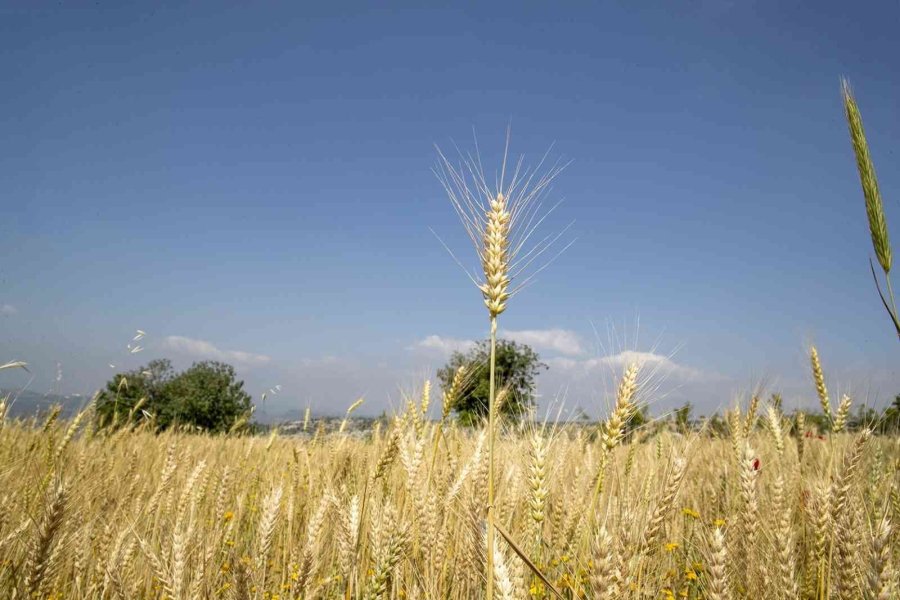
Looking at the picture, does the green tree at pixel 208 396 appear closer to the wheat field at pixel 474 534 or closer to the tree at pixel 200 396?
the tree at pixel 200 396

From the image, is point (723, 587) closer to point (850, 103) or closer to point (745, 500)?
point (745, 500)

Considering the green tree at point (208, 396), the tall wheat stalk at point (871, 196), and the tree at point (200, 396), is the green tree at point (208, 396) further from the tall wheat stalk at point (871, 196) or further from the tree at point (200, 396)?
the tall wheat stalk at point (871, 196)

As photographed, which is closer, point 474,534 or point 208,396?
point 474,534

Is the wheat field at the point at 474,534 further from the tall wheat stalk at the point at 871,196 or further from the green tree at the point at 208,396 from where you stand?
the green tree at the point at 208,396

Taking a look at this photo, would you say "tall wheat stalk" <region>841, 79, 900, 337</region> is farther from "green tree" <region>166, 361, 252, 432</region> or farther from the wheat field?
"green tree" <region>166, 361, 252, 432</region>

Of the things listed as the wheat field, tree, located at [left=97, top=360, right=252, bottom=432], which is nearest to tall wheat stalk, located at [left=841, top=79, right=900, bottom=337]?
the wheat field

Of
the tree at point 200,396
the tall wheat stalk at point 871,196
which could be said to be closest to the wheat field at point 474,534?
the tall wheat stalk at point 871,196

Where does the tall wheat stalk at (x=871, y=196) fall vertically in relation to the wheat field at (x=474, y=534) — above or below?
above

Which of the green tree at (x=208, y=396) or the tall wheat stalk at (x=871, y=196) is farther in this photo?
the green tree at (x=208, y=396)

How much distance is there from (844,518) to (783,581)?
361 mm

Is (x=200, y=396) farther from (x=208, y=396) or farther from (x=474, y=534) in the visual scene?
(x=474, y=534)

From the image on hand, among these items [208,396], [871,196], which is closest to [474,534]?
[871,196]

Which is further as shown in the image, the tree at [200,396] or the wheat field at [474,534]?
the tree at [200,396]

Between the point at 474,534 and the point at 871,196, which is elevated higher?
the point at 871,196
